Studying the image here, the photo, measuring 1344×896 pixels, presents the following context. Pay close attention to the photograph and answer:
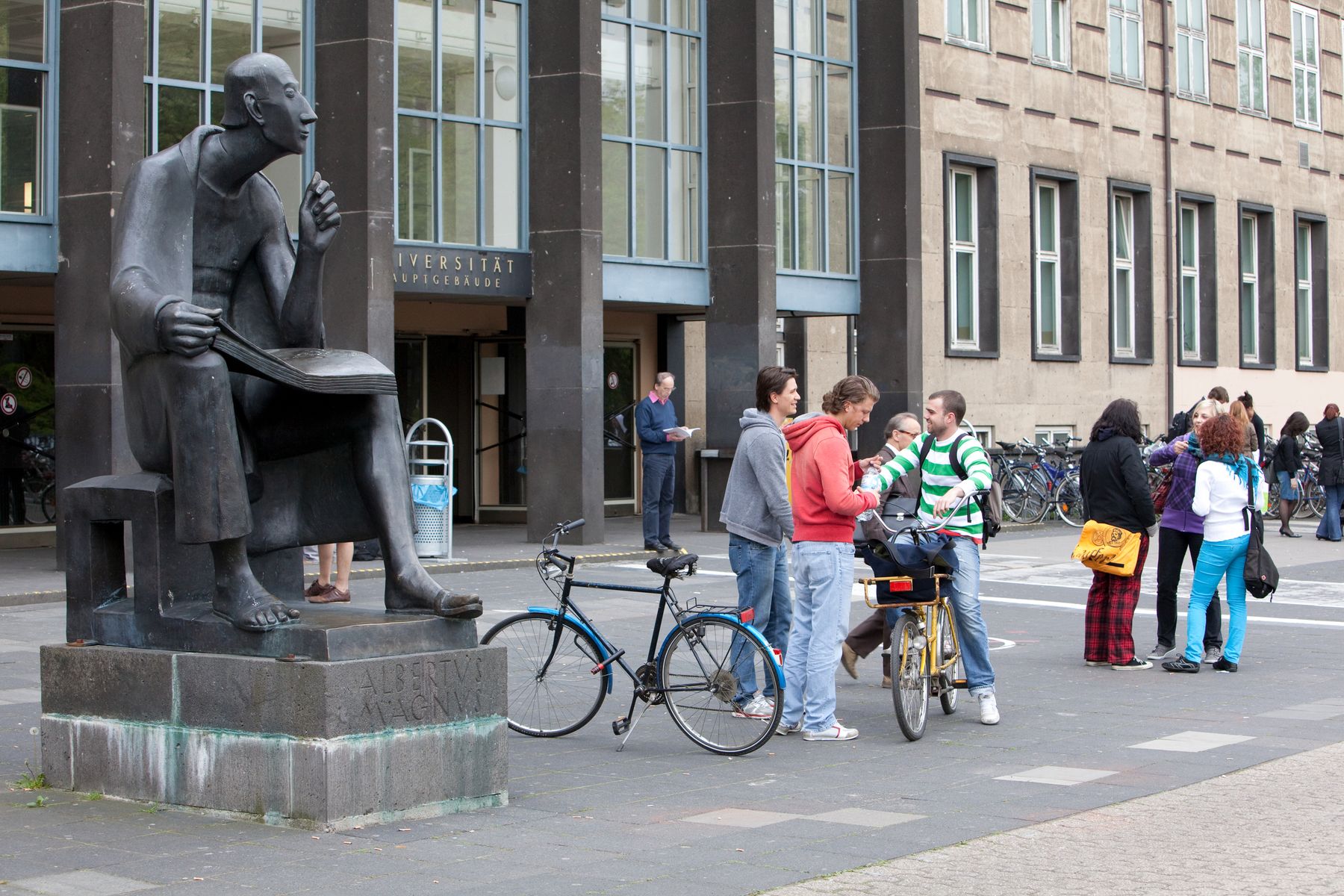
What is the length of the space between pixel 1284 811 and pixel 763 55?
57.4 feet

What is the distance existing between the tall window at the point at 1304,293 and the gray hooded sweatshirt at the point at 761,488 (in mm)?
32431

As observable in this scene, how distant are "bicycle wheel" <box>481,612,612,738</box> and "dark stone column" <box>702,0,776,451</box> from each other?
46.3ft

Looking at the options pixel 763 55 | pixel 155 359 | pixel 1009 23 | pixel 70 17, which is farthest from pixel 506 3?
pixel 155 359

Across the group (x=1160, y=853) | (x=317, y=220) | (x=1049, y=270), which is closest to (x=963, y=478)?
(x=1160, y=853)

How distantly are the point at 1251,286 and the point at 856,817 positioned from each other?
108 feet

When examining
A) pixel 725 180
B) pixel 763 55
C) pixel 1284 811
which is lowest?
pixel 1284 811

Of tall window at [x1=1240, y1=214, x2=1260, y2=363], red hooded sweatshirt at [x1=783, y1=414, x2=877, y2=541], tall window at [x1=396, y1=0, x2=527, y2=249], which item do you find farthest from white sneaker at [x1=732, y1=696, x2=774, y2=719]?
tall window at [x1=1240, y1=214, x2=1260, y2=363]

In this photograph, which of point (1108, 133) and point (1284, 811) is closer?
point (1284, 811)

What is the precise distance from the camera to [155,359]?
7.09m

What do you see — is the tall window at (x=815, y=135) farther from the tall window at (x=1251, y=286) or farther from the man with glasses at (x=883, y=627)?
the tall window at (x=1251, y=286)

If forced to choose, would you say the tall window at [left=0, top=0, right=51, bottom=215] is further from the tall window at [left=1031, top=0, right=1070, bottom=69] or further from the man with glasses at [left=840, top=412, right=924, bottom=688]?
the tall window at [left=1031, top=0, right=1070, bottom=69]

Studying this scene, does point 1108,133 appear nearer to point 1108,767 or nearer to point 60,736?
point 1108,767

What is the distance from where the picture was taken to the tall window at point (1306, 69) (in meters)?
38.4

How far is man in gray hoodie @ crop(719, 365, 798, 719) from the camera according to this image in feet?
31.0
